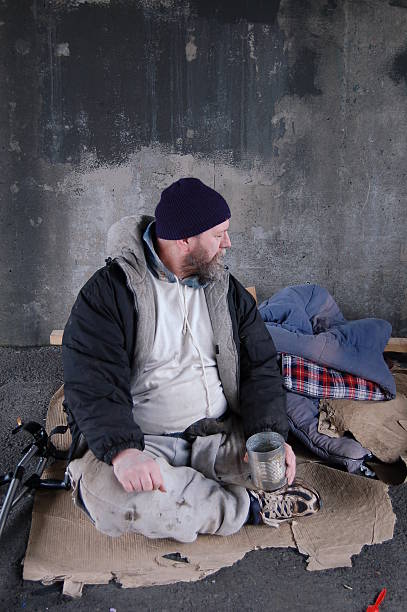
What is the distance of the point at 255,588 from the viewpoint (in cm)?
217

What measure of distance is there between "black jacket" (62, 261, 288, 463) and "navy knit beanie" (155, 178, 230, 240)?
281mm

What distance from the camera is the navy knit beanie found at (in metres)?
2.26

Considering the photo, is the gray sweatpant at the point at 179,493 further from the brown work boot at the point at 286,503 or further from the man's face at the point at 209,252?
the man's face at the point at 209,252

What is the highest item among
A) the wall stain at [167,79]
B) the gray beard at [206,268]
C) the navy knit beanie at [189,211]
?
the wall stain at [167,79]

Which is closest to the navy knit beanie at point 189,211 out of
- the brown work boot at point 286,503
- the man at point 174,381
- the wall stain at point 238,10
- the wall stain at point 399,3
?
the man at point 174,381

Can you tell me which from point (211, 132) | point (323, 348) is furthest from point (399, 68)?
point (323, 348)

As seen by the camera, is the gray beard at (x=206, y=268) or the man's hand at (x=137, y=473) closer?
the man's hand at (x=137, y=473)

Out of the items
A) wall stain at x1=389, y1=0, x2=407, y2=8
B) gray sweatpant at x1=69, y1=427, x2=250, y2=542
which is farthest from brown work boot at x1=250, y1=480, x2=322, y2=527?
wall stain at x1=389, y1=0, x2=407, y2=8

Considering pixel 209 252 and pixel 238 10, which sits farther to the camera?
pixel 238 10

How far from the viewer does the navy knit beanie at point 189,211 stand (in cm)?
226

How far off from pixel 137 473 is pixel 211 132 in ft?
9.57

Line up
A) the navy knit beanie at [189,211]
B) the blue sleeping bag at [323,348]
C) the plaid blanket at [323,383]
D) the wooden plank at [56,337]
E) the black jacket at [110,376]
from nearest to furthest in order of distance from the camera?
the black jacket at [110,376] → the navy knit beanie at [189,211] → the blue sleeping bag at [323,348] → the plaid blanket at [323,383] → the wooden plank at [56,337]

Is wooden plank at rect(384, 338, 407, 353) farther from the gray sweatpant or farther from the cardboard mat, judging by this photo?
the gray sweatpant

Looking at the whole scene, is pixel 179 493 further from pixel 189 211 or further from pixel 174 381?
pixel 189 211
